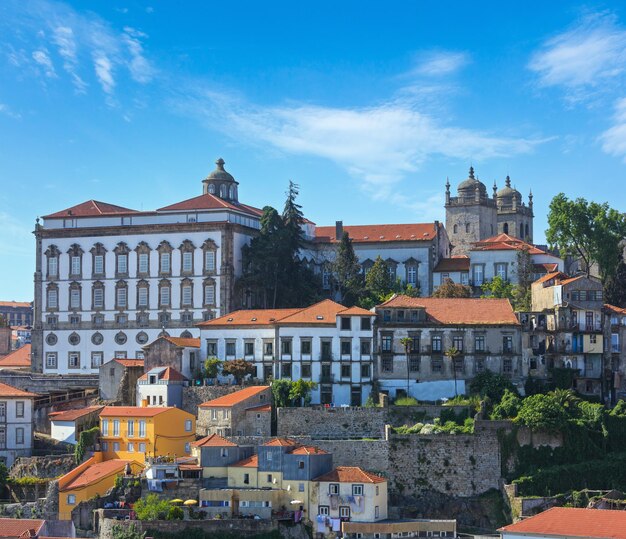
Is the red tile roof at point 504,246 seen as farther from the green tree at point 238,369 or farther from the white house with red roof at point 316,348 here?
the green tree at point 238,369

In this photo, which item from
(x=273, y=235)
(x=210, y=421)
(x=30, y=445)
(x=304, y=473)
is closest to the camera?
(x=304, y=473)

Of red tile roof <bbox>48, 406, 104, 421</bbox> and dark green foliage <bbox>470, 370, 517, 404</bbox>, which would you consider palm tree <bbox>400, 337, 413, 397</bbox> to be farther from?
red tile roof <bbox>48, 406, 104, 421</bbox>

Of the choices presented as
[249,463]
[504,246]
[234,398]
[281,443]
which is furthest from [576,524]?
[504,246]

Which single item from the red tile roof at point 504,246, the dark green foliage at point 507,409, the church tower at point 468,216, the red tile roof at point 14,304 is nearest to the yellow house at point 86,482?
the dark green foliage at point 507,409

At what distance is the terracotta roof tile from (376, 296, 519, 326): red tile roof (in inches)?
272

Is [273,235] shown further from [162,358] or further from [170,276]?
[162,358]

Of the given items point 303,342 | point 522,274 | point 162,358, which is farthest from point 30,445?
point 522,274

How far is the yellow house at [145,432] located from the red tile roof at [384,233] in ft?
96.2

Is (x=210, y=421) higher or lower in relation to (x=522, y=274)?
lower

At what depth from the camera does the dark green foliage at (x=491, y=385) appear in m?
73.7

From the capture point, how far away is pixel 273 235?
302ft

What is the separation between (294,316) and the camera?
79.7m

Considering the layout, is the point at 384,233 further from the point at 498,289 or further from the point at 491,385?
the point at 491,385

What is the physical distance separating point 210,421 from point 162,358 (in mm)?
7716
